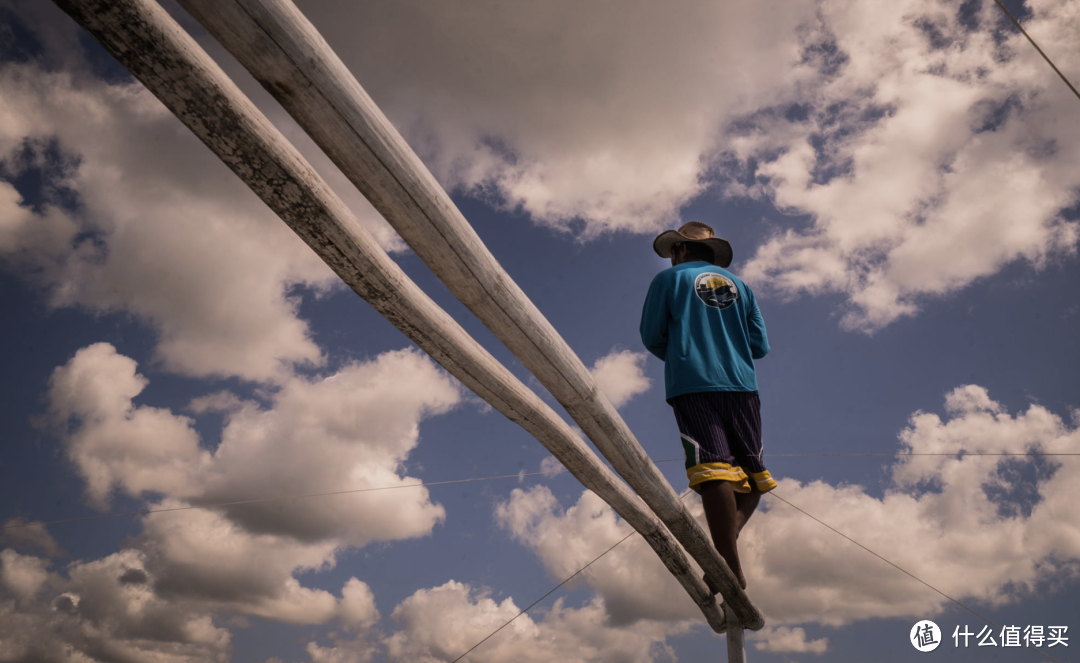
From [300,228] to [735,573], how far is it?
3177 mm

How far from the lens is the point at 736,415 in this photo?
10.6 ft

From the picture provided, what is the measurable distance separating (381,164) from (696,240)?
296 cm

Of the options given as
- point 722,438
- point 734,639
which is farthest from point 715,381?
point 734,639

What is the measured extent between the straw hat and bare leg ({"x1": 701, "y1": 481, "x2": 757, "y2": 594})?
155 cm

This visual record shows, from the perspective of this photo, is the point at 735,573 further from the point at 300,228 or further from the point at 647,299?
the point at 300,228

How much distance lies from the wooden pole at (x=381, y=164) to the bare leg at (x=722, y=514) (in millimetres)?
1377

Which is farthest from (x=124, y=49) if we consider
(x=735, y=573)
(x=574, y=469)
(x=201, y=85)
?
(x=735, y=573)

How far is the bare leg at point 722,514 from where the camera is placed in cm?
304

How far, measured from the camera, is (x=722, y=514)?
3.07m

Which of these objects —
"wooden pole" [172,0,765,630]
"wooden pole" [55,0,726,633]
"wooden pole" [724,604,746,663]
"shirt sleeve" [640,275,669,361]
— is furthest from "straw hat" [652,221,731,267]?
"wooden pole" [724,604,746,663]

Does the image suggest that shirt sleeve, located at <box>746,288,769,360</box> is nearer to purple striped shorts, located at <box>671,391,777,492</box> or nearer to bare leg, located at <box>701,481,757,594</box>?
purple striped shorts, located at <box>671,391,777,492</box>

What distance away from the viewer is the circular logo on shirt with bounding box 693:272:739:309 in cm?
340

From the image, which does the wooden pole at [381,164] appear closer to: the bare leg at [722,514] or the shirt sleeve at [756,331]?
the bare leg at [722,514]

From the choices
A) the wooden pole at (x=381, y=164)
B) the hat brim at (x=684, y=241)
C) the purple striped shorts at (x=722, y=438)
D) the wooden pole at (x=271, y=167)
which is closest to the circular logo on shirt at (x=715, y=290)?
the hat brim at (x=684, y=241)
